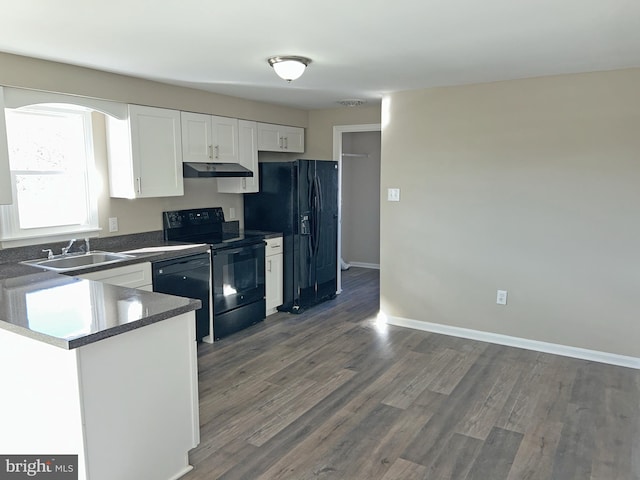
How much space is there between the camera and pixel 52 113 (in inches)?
137

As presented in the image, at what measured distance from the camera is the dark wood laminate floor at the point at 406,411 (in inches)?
94.6

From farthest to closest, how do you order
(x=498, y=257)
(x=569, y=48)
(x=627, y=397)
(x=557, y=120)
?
(x=498, y=257) < (x=557, y=120) < (x=627, y=397) < (x=569, y=48)

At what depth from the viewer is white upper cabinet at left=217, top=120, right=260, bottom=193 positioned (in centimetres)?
475

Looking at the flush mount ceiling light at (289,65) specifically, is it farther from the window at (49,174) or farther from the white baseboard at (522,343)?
the white baseboard at (522,343)

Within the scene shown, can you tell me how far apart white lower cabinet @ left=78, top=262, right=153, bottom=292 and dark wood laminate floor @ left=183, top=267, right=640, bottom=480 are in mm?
798

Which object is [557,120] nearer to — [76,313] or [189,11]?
[189,11]

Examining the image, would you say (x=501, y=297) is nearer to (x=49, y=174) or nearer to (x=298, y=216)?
(x=298, y=216)

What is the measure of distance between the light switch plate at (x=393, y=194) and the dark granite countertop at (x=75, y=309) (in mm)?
2760

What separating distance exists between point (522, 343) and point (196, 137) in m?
3.45

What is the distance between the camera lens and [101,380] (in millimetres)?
1877

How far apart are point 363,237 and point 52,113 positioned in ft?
16.1

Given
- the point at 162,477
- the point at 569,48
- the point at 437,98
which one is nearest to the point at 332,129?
the point at 437,98

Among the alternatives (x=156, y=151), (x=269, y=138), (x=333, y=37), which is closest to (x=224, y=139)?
(x=269, y=138)

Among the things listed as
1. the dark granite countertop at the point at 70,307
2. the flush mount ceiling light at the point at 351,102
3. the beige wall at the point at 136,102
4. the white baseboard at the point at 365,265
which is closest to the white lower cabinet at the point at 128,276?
the dark granite countertop at the point at 70,307
